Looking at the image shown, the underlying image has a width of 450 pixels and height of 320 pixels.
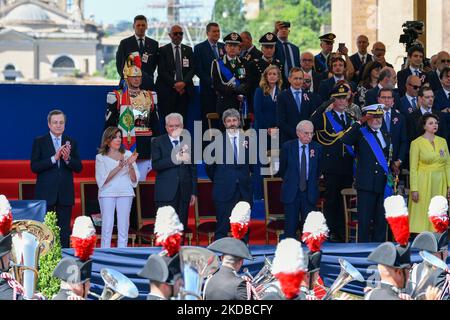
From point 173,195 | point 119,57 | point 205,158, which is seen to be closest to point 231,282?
point 173,195

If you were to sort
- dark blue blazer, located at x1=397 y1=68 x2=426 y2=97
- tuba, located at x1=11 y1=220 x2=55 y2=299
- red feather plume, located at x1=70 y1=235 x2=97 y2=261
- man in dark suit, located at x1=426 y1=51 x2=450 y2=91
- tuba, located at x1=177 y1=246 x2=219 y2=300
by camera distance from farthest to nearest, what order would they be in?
dark blue blazer, located at x1=397 y1=68 x2=426 y2=97 → man in dark suit, located at x1=426 y1=51 x2=450 y2=91 → tuba, located at x1=11 y1=220 x2=55 y2=299 → red feather plume, located at x1=70 y1=235 x2=97 y2=261 → tuba, located at x1=177 y1=246 x2=219 y2=300

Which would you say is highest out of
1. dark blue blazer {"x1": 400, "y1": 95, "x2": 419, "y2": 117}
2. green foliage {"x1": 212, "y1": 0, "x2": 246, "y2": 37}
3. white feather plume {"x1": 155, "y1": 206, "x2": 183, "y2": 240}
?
green foliage {"x1": 212, "y1": 0, "x2": 246, "y2": 37}

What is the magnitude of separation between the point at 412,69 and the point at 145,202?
4202mm

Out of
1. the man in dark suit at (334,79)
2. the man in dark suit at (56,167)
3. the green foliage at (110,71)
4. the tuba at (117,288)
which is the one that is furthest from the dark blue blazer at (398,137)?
the green foliage at (110,71)

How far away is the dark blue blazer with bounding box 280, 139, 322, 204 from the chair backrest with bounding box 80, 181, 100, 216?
2.20 metres

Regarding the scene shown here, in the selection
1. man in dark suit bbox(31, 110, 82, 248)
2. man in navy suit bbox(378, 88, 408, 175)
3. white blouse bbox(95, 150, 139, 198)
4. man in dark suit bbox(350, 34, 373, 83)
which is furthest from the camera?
man in dark suit bbox(350, 34, 373, 83)

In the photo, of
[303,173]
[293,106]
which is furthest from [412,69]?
[303,173]

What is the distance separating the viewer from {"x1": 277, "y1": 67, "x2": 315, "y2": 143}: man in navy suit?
15633 millimetres

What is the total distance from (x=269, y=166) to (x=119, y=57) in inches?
96.7

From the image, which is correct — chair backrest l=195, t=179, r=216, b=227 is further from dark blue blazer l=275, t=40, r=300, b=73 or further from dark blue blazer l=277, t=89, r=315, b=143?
dark blue blazer l=275, t=40, r=300, b=73

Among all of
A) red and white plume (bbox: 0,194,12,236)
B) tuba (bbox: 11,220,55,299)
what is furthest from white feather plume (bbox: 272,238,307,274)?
red and white plume (bbox: 0,194,12,236)

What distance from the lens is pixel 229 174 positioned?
14602 millimetres

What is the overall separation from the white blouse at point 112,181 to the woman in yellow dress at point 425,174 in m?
3.11

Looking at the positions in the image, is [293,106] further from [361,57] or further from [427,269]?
[427,269]
